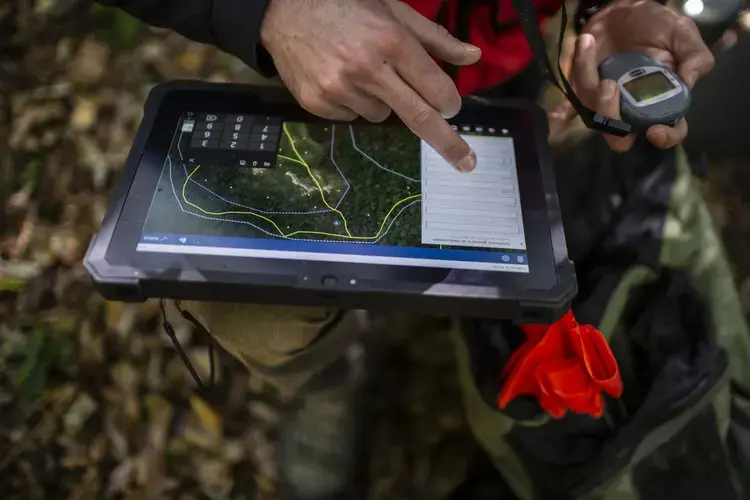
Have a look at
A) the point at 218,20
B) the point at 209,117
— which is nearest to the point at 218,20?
the point at 218,20

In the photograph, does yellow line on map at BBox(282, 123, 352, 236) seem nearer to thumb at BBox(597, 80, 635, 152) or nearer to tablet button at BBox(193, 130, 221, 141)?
tablet button at BBox(193, 130, 221, 141)

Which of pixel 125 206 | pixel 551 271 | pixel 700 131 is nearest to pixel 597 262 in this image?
pixel 551 271

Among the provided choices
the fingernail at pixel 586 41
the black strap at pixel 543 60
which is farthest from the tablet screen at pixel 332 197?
the fingernail at pixel 586 41

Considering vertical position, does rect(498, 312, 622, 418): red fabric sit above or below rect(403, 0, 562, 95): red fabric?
below

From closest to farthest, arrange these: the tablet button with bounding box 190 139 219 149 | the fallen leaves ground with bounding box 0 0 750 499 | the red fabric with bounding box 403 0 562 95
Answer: the tablet button with bounding box 190 139 219 149
the red fabric with bounding box 403 0 562 95
the fallen leaves ground with bounding box 0 0 750 499

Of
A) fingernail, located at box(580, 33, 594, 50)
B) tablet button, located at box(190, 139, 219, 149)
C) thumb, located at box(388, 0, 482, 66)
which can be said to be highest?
thumb, located at box(388, 0, 482, 66)

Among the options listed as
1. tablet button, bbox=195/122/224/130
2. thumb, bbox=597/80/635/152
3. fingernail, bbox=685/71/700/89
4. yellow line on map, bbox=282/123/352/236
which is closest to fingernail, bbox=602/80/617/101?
thumb, bbox=597/80/635/152

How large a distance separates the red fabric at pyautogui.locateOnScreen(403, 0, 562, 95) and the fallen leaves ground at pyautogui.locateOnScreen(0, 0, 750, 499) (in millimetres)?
355

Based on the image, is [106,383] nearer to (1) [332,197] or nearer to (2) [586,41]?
(1) [332,197]

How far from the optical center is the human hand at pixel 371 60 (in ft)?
2.25

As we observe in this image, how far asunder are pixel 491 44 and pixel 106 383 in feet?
3.20

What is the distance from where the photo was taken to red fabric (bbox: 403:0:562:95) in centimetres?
91

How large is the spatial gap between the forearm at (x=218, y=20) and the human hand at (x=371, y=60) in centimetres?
2

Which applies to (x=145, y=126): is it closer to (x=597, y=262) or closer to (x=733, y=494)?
(x=597, y=262)
